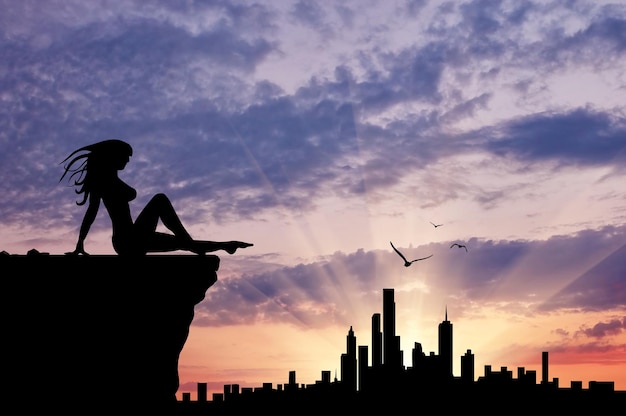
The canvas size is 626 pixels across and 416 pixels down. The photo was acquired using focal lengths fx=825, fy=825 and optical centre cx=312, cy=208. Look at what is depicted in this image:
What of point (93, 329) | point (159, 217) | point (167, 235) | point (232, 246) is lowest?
point (93, 329)

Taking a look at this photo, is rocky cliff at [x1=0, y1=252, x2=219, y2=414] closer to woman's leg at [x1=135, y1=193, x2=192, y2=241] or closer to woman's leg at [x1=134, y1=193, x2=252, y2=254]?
woman's leg at [x1=134, y1=193, x2=252, y2=254]

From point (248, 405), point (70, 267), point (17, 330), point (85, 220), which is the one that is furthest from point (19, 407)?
point (248, 405)

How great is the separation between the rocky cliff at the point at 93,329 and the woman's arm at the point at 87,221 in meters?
0.16

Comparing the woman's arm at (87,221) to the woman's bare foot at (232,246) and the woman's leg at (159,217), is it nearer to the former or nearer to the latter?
the woman's leg at (159,217)

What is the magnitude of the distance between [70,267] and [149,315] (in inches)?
51.5

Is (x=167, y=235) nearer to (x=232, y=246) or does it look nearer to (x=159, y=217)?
(x=159, y=217)

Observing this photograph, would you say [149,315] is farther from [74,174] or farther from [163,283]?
[74,174]

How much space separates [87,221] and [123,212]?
54 cm

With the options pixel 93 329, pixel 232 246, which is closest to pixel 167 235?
pixel 232 246

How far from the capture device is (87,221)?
1219 cm

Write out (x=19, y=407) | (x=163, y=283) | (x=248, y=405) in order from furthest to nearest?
1. (x=248, y=405)
2. (x=163, y=283)
3. (x=19, y=407)

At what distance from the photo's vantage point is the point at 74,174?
1234cm

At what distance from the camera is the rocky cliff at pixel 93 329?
1143 cm

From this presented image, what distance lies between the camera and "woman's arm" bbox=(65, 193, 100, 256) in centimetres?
1186
